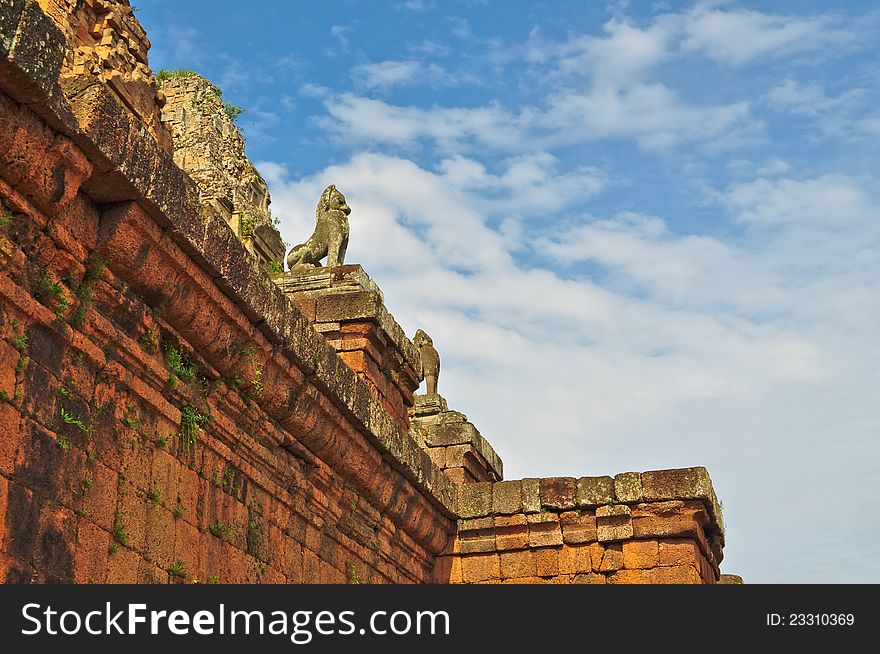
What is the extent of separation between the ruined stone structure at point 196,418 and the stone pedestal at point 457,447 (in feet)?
7.23

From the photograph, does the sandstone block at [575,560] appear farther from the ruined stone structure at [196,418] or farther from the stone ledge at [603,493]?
the stone ledge at [603,493]

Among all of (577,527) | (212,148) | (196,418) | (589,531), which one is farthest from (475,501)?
(212,148)

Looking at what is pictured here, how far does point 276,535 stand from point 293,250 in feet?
15.8

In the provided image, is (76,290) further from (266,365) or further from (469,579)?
(469,579)

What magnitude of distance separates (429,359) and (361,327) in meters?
5.13

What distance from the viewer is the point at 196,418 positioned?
6.33 meters

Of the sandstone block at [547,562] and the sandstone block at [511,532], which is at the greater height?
the sandstone block at [511,532]

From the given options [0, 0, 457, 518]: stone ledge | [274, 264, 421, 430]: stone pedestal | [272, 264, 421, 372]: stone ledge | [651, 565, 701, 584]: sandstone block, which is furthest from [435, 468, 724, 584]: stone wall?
[0, 0, 457, 518]: stone ledge

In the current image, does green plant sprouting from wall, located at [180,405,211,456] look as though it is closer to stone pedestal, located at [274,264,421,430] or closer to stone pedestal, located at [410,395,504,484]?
stone pedestal, located at [274,264,421,430]

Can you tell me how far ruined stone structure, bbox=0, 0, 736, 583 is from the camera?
484 cm

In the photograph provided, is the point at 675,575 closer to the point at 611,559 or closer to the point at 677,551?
the point at 677,551

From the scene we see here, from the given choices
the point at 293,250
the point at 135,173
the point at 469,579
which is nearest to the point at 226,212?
the point at 293,250

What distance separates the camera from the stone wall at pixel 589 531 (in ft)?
31.6

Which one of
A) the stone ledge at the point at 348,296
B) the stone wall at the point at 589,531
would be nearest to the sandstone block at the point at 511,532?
the stone wall at the point at 589,531
